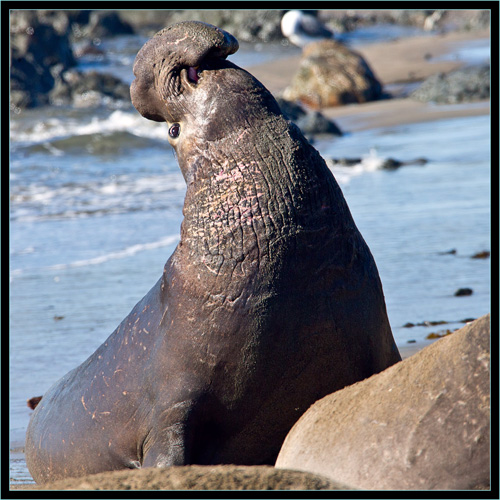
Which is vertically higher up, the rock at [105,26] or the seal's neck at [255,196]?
the rock at [105,26]

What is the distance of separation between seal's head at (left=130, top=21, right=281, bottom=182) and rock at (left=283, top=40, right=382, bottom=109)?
18.9m

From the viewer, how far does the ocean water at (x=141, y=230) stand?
7.53 meters

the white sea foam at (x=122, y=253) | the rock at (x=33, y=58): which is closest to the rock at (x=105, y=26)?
the rock at (x=33, y=58)

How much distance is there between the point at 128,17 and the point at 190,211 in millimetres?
47441

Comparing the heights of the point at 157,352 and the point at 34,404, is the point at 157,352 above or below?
above

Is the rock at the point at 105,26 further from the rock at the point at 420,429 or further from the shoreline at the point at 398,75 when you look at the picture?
the rock at the point at 420,429

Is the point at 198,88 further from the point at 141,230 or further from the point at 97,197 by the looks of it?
the point at 97,197

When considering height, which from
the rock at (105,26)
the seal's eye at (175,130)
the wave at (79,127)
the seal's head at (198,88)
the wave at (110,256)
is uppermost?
the rock at (105,26)

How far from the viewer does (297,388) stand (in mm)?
3980

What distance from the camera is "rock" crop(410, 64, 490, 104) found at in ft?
69.1

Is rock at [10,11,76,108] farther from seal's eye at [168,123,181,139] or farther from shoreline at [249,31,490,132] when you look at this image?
seal's eye at [168,123,181,139]

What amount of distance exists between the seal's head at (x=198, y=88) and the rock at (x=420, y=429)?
1.52m

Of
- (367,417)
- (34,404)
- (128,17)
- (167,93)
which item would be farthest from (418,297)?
(128,17)

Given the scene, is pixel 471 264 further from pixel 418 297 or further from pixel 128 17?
pixel 128 17
